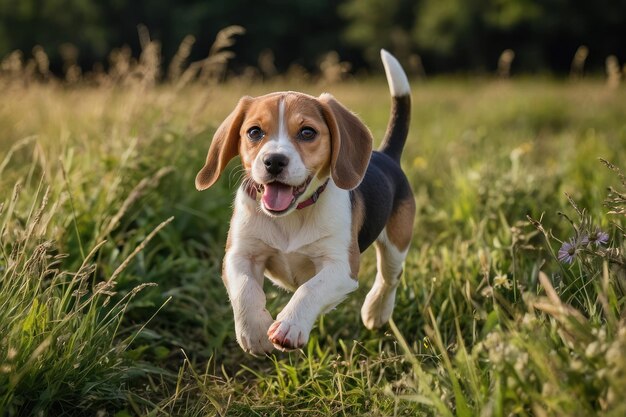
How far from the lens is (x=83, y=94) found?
981 centimetres

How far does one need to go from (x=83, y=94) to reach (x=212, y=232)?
16.9ft

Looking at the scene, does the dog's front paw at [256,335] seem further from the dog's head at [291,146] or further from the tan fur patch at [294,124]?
the tan fur patch at [294,124]

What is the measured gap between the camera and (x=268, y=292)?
462cm

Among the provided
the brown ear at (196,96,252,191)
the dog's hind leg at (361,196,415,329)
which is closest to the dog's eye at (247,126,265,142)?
the brown ear at (196,96,252,191)

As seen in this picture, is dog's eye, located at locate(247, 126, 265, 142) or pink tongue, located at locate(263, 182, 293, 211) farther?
dog's eye, located at locate(247, 126, 265, 142)

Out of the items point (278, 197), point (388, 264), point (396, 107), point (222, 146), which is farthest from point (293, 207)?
point (396, 107)

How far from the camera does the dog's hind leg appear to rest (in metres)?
3.93

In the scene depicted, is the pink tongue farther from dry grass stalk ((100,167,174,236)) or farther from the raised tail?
the raised tail

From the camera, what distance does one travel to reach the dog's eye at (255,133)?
10.7 feet

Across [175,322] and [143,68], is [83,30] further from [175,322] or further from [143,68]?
[175,322]

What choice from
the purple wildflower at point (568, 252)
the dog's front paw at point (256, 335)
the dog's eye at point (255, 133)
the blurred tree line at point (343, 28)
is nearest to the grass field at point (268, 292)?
the purple wildflower at point (568, 252)

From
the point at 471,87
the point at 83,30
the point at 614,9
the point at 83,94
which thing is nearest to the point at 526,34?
the point at 614,9

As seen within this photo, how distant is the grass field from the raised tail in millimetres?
715

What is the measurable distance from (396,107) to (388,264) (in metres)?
0.97
